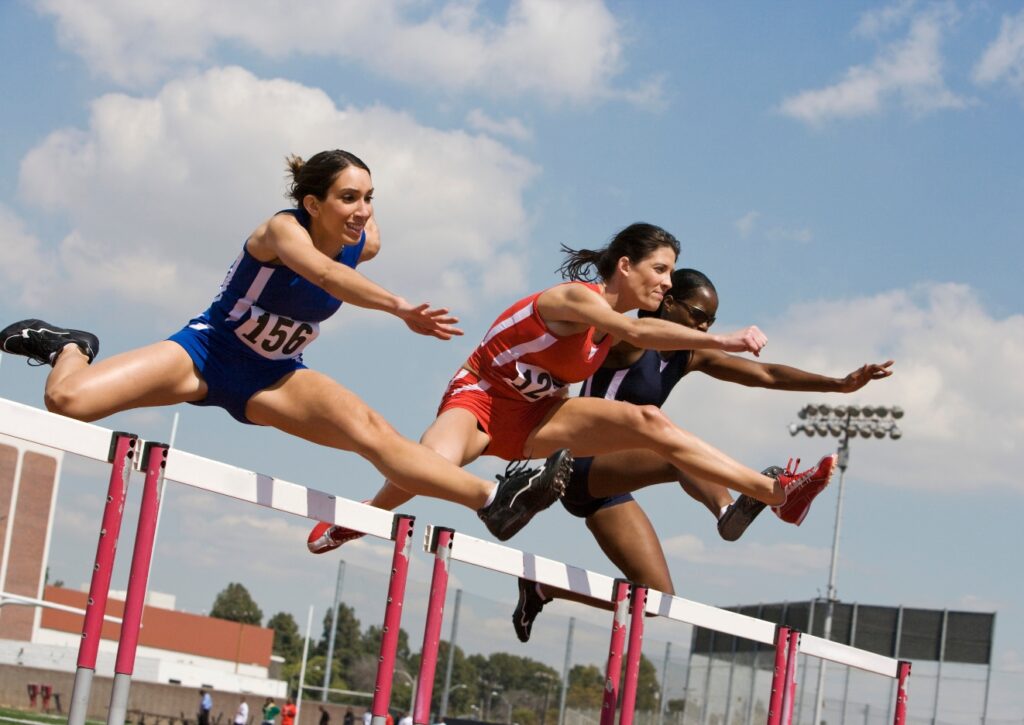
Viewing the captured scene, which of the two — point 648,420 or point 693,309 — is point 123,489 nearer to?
point 648,420

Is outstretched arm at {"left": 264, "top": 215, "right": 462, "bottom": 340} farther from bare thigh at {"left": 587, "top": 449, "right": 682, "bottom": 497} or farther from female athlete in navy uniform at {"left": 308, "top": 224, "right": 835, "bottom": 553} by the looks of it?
bare thigh at {"left": 587, "top": 449, "right": 682, "bottom": 497}

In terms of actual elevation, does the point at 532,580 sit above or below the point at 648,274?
below

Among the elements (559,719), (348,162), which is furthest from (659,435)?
(559,719)

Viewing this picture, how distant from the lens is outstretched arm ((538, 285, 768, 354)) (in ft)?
16.3

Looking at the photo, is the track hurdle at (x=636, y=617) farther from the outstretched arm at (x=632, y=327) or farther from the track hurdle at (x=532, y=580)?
the outstretched arm at (x=632, y=327)

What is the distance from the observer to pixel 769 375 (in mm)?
6445

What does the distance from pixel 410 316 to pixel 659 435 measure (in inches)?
61.7

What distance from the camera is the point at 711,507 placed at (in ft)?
20.6

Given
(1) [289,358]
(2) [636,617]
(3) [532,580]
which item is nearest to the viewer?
(1) [289,358]

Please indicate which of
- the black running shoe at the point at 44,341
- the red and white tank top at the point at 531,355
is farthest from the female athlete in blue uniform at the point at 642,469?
the black running shoe at the point at 44,341

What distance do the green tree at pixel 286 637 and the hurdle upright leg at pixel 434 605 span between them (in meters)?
112

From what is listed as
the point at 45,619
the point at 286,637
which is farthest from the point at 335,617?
the point at 286,637

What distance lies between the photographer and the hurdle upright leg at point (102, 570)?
3926mm

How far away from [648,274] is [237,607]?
12105 cm
